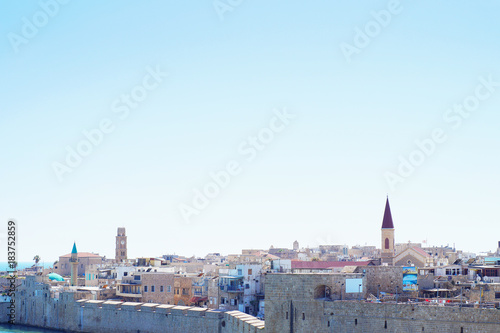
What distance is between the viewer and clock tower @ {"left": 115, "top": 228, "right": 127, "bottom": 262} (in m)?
99.7

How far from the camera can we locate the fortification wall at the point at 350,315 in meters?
32.0

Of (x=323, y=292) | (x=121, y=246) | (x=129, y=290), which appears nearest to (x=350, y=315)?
(x=323, y=292)

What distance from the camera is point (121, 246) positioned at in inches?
3949

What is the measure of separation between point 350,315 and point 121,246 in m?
69.5

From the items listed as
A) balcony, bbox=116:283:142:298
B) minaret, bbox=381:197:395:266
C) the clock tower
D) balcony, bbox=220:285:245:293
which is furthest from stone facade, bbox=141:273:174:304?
the clock tower

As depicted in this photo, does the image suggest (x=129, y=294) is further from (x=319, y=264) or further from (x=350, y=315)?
(x=350, y=315)

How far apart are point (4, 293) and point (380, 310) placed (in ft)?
178

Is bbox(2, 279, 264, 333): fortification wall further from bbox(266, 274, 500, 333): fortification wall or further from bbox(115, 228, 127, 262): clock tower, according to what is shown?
bbox(115, 228, 127, 262): clock tower

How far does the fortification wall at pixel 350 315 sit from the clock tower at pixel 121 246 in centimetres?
6425

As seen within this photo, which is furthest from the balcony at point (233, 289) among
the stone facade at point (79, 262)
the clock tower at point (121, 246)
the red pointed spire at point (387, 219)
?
the stone facade at point (79, 262)

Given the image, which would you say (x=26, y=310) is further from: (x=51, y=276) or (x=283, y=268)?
(x=283, y=268)

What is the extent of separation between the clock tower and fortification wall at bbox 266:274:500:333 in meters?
64.2

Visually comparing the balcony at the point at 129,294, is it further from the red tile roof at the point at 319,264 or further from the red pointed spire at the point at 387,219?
the red pointed spire at the point at 387,219

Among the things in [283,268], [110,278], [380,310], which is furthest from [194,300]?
[380,310]
